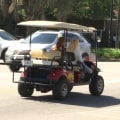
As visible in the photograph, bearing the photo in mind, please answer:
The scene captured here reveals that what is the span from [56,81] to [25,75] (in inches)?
38.5

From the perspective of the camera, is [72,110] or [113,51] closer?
[72,110]

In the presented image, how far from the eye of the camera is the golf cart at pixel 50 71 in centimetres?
1459

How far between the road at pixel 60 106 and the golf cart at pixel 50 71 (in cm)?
28

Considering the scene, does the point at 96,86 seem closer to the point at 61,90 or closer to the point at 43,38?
the point at 61,90

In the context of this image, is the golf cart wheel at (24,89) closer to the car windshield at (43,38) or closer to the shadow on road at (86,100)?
the shadow on road at (86,100)

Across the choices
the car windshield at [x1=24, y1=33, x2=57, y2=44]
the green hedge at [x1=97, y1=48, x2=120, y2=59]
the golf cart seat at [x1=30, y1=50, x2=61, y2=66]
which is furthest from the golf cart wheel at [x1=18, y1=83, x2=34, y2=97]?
the green hedge at [x1=97, y1=48, x2=120, y2=59]

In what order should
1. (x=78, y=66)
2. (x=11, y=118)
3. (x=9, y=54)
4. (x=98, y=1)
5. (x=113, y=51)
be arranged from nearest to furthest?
(x=11, y=118)
(x=78, y=66)
(x=9, y=54)
(x=113, y=51)
(x=98, y=1)

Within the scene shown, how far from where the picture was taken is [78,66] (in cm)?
1560

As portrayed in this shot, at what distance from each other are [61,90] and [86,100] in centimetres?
93

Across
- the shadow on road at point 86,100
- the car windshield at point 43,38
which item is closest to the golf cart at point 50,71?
the shadow on road at point 86,100

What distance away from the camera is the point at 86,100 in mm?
15156

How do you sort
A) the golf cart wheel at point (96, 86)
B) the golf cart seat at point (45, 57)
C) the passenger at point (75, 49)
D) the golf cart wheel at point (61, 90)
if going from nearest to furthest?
the golf cart wheel at point (61, 90) → the golf cart seat at point (45, 57) → the passenger at point (75, 49) → the golf cart wheel at point (96, 86)

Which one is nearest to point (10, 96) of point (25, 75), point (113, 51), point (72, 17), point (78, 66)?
point (25, 75)

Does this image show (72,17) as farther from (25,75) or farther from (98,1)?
(25,75)
